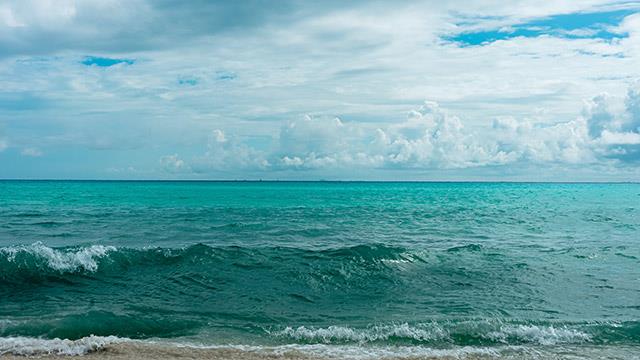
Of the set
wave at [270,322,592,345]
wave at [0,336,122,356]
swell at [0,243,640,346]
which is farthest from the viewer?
swell at [0,243,640,346]

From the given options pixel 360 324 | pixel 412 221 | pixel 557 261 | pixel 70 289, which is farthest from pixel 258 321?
pixel 412 221

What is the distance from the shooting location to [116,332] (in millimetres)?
13406

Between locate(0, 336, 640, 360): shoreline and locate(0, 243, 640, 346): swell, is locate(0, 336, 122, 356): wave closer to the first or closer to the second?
locate(0, 336, 640, 360): shoreline

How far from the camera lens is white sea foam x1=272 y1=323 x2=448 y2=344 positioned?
1305 centimetres

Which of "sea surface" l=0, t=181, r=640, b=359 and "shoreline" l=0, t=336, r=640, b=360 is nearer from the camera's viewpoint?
"shoreline" l=0, t=336, r=640, b=360

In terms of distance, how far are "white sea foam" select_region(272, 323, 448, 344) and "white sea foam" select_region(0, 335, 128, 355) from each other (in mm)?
4196

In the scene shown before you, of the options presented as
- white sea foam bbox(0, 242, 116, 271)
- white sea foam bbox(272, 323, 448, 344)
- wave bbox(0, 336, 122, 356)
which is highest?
white sea foam bbox(0, 242, 116, 271)

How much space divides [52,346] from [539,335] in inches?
449

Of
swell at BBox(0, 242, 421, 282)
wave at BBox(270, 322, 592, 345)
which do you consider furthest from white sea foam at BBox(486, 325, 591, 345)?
swell at BBox(0, 242, 421, 282)

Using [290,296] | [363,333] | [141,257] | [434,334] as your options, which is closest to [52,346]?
[363,333]

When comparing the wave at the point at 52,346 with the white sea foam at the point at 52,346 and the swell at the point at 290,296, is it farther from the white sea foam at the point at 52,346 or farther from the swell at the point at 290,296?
the swell at the point at 290,296

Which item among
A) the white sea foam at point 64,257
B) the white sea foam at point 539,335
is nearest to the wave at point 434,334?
the white sea foam at point 539,335

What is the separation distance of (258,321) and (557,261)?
15.8m

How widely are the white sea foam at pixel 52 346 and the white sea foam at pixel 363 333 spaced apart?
165 inches
